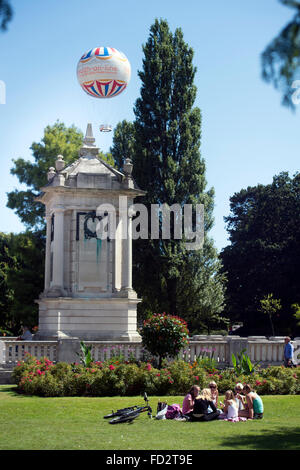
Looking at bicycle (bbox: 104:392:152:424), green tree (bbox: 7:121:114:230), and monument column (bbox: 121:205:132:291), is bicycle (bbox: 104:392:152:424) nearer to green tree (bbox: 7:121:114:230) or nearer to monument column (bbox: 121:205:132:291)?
monument column (bbox: 121:205:132:291)

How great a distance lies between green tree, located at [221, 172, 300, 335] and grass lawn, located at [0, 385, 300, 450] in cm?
4058

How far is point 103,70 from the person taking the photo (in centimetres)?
3161

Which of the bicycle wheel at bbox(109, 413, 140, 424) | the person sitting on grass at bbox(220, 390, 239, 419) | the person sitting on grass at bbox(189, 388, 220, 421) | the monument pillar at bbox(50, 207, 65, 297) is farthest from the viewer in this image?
the monument pillar at bbox(50, 207, 65, 297)

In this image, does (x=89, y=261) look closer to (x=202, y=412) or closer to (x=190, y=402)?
(x=190, y=402)

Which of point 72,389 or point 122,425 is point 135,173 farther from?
point 122,425

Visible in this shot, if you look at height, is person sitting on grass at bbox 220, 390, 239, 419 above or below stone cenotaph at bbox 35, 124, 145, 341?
below

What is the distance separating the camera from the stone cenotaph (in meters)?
29.1

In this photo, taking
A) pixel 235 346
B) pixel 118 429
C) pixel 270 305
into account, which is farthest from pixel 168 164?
pixel 118 429

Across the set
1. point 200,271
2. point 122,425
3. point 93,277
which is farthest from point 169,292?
point 122,425

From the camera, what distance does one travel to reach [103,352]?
24562 millimetres

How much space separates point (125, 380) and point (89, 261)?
920cm

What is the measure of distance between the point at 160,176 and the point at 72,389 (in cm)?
2577

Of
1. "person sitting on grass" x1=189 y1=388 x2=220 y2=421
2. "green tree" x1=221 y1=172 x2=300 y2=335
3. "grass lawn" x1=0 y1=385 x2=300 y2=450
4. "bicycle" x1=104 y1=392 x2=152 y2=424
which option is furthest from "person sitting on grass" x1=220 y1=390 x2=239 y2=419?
"green tree" x1=221 y1=172 x2=300 y2=335

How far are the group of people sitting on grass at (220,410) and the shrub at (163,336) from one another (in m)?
5.58
